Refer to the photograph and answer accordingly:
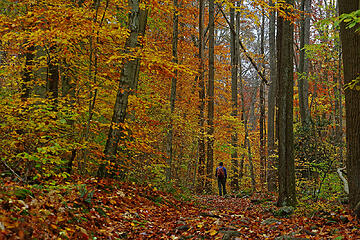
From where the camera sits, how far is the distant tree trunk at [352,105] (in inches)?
232

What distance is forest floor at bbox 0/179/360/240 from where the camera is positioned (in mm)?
3756

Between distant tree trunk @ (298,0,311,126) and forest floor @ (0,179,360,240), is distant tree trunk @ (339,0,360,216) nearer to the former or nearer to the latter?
forest floor @ (0,179,360,240)

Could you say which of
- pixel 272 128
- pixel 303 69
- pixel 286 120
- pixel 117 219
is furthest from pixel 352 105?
pixel 303 69

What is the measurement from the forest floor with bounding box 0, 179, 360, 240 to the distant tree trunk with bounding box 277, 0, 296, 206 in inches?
30.1

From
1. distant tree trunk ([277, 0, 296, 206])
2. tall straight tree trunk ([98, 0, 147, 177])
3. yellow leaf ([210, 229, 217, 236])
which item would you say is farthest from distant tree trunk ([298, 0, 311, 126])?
yellow leaf ([210, 229, 217, 236])

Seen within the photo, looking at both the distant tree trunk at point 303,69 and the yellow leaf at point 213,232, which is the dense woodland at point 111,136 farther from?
the distant tree trunk at point 303,69

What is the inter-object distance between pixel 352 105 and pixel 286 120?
222cm

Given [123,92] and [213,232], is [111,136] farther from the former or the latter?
[213,232]

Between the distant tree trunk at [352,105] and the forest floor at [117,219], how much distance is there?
0.63m

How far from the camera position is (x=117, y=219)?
574 cm

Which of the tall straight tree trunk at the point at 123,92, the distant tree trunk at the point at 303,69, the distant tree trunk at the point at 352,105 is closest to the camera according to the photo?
the distant tree trunk at the point at 352,105

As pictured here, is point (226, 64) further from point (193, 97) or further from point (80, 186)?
point (80, 186)

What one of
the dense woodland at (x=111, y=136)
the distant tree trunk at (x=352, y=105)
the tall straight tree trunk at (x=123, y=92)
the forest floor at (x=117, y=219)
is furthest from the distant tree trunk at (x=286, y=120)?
the tall straight tree trunk at (x=123, y=92)

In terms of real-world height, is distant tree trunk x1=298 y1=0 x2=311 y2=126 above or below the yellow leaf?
above
